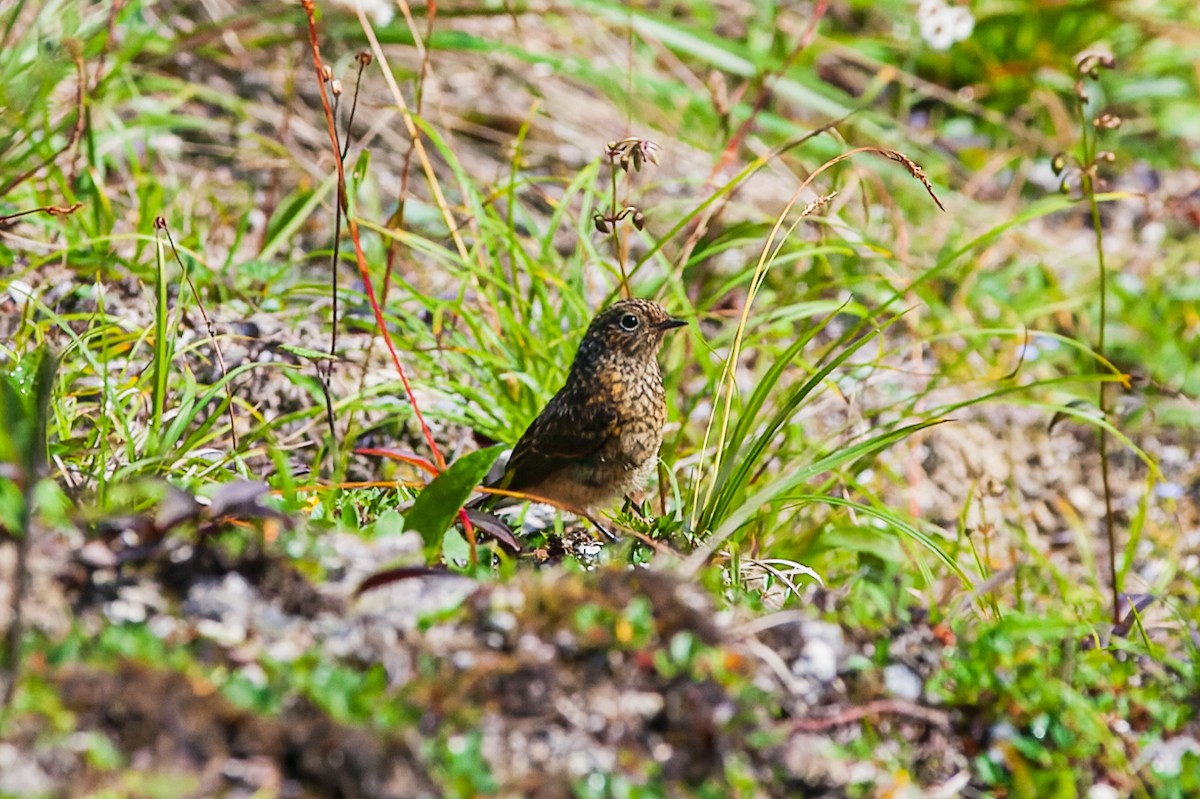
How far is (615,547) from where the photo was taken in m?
3.81

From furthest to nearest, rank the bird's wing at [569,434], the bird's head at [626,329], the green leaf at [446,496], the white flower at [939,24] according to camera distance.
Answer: the white flower at [939,24] < the bird's head at [626,329] < the bird's wing at [569,434] < the green leaf at [446,496]

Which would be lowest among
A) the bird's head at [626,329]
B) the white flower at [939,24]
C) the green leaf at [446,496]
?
the green leaf at [446,496]

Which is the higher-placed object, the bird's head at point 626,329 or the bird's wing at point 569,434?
the bird's head at point 626,329

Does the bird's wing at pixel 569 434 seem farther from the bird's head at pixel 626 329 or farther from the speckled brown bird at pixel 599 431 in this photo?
the bird's head at pixel 626 329

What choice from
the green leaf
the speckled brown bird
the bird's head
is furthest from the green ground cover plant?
the bird's head

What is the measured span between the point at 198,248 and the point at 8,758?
3.34 metres

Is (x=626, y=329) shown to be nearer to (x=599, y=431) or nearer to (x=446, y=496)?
(x=599, y=431)

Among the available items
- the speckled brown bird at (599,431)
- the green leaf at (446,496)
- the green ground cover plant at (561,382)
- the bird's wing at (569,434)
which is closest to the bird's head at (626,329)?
the speckled brown bird at (599,431)

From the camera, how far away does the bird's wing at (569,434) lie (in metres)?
4.38

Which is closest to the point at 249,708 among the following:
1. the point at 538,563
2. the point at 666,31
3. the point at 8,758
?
the point at 8,758

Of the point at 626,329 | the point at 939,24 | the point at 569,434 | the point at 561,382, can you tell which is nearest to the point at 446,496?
the point at 569,434

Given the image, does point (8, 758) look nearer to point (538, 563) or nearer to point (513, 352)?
point (538, 563)

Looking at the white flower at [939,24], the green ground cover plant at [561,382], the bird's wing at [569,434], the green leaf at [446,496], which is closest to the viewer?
the green ground cover plant at [561,382]

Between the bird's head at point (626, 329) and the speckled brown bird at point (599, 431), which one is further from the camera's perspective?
the bird's head at point (626, 329)
